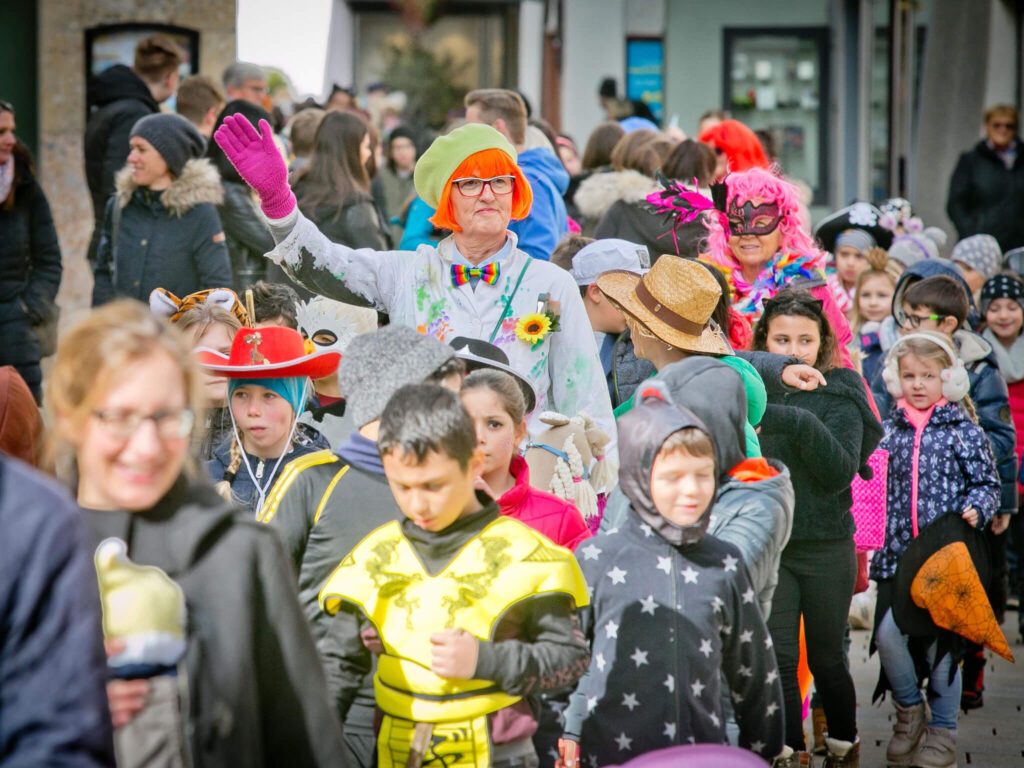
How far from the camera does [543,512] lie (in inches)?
171

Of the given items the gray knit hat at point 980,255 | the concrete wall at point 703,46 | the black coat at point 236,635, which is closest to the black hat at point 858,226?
the gray knit hat at point 980,255

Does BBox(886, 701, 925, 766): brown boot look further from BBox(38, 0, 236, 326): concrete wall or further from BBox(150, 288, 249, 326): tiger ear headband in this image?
BBox(38, 0, 236, 326): concrete wall

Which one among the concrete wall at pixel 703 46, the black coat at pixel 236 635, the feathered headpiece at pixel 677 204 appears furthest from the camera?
the concrete wall at pixel 703 46

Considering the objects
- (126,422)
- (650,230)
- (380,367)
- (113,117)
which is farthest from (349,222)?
(126,422)

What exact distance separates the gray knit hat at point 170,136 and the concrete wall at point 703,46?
1217cm

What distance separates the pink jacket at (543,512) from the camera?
430 centimetres

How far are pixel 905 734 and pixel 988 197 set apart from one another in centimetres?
854

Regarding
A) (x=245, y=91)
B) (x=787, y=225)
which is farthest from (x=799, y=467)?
(x=245, y=91)

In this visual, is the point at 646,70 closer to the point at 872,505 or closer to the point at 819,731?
the point at 872,505

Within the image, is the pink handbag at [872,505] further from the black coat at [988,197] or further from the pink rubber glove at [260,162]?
the black coat at [988,197]

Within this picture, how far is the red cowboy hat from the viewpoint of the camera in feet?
15.9

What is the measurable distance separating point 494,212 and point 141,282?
3199 mm

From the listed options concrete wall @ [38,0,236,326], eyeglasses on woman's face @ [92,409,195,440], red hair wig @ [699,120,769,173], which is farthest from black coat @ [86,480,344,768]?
concrete wall @ [38,0,236,326]

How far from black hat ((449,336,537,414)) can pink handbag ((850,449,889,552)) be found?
177 cm
